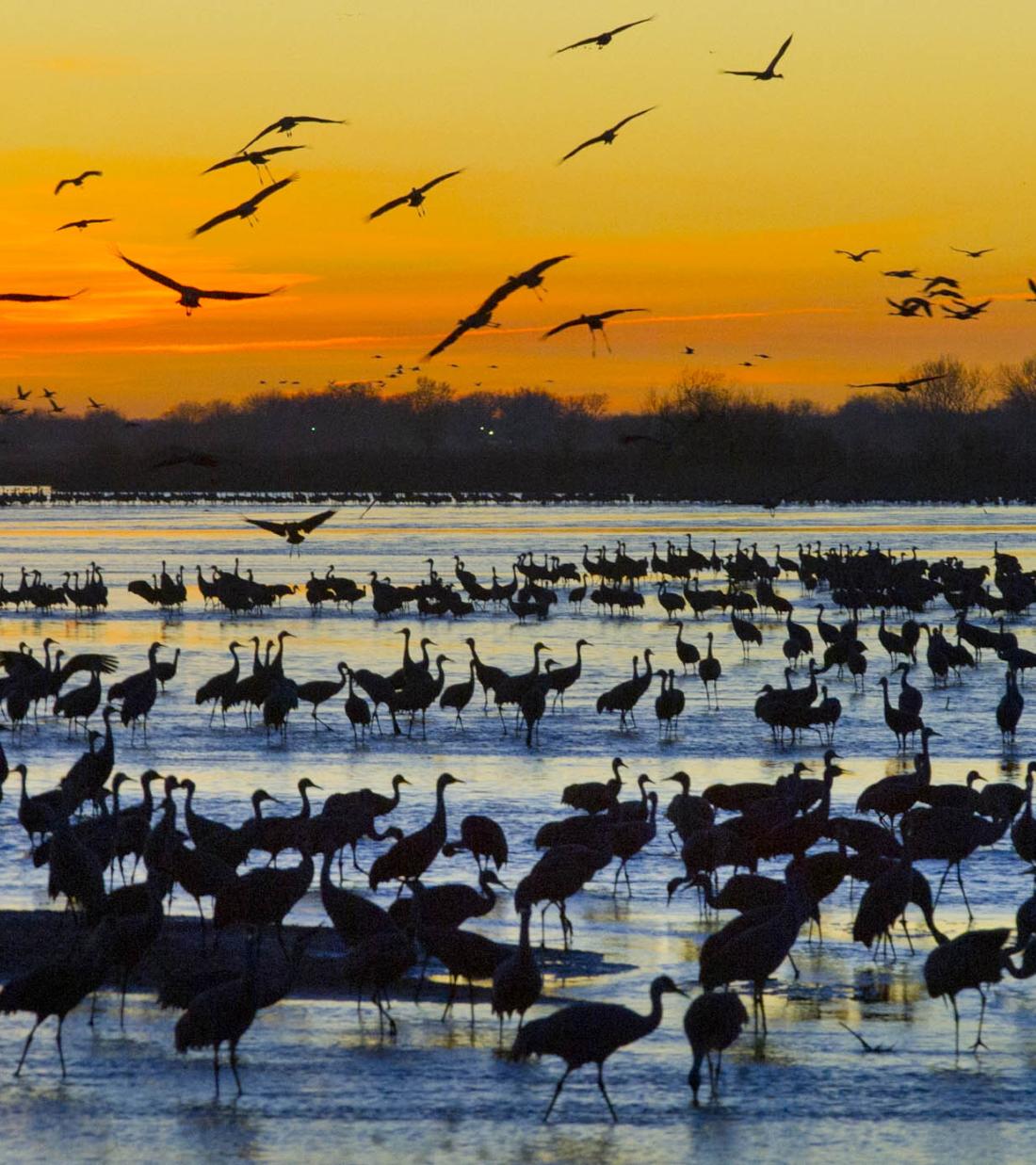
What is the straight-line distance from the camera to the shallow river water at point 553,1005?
688cm

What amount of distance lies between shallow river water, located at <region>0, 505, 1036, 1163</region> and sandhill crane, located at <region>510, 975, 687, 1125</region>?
8.7 inches

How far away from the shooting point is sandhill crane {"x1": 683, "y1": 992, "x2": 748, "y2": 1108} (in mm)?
7145

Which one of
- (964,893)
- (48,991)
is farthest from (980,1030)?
(48,991)

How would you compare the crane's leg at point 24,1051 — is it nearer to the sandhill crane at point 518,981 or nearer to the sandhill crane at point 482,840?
the sandhill crane at point 518,981

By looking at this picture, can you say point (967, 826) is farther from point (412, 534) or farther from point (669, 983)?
point (412, 534)

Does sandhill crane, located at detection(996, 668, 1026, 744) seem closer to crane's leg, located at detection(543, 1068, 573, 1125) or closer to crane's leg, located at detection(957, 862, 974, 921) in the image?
crane's leg, located at detection(957, 862, 974, 921)

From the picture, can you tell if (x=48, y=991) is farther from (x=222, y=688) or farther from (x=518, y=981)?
(x=222, y=688)

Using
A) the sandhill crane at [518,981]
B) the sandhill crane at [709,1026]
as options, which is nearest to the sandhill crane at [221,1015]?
the sandhill crane at [518,981]

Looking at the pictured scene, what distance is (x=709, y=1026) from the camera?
7152 millimetres

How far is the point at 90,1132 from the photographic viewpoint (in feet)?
22.6

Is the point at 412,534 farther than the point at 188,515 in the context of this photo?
No

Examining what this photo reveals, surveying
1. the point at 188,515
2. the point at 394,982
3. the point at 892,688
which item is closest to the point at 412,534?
the point at 188,515

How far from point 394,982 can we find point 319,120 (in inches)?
181

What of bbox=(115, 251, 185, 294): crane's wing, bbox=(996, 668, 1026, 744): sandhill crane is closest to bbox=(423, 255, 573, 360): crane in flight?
bbox=(115, 251, 185, 294): crane's wing
